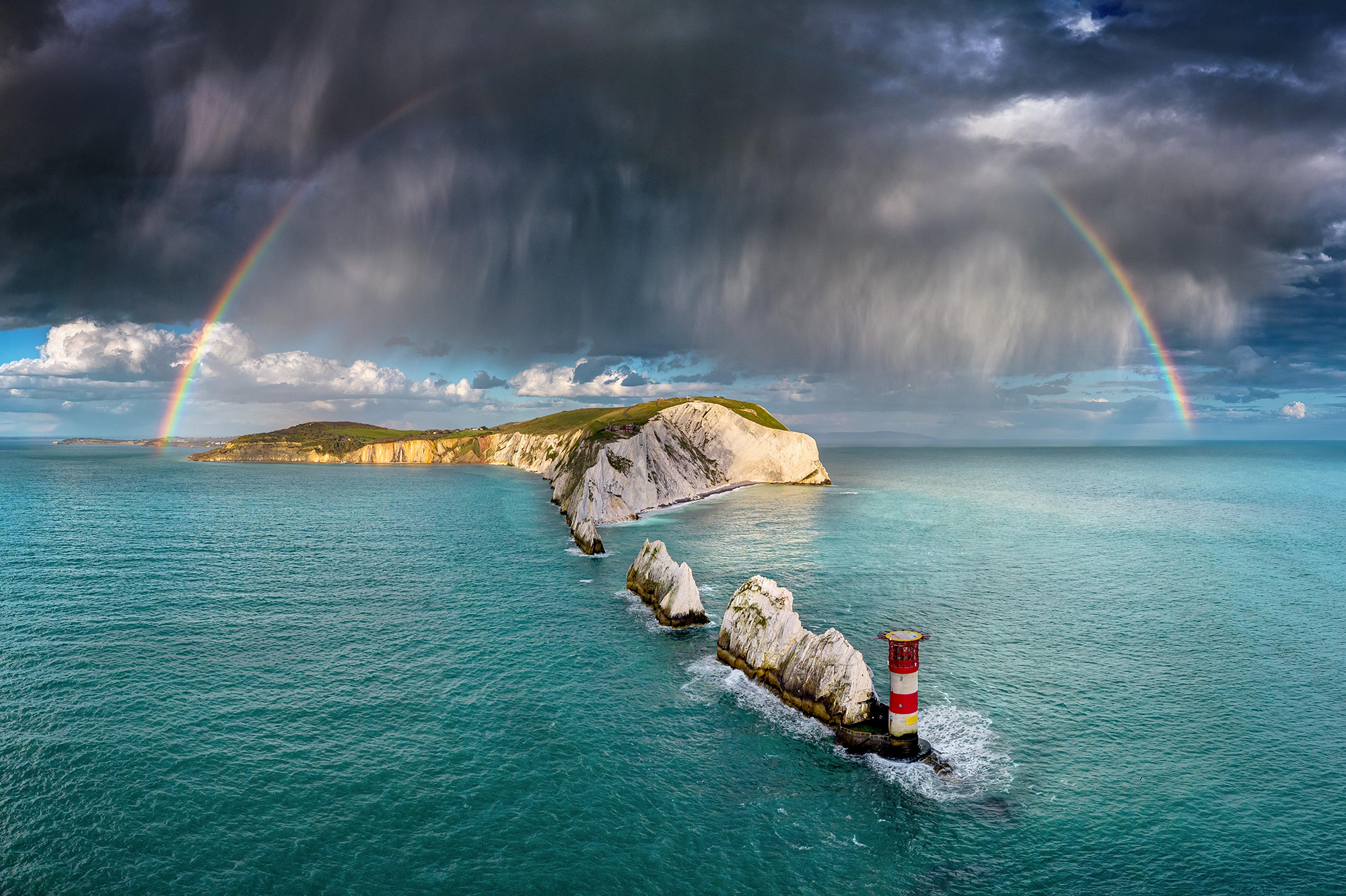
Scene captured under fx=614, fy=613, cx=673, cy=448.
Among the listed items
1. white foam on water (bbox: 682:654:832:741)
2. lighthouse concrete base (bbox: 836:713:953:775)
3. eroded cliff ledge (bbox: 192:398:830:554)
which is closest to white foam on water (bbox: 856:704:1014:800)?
lighthouse concrete base (bbox: 836:713:953:775)

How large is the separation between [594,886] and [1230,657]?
44.4m

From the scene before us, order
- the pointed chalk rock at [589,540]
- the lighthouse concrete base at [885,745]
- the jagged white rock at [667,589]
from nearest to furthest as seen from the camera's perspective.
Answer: the lighthouse concrete base at [885,745] < the jagged white rock at [667,589] < the pointed chalk rock at [589,540]

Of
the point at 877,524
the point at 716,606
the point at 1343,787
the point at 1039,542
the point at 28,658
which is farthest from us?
the point at 877,524

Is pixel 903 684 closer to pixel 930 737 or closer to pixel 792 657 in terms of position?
pixel 930 737

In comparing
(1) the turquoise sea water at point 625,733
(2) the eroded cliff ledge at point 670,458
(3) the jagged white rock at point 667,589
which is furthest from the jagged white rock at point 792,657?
(2) the eroded cliff ledge at point 670,458

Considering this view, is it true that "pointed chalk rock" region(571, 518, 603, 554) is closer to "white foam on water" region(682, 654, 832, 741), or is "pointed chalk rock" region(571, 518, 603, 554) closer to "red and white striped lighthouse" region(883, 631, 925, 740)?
"white foam on water" region(682, 654, 832, 741)

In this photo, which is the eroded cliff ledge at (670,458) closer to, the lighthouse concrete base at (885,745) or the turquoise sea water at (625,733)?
the turquoise sea water at (625,733)

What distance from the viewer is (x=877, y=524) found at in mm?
96500

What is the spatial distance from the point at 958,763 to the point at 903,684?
410cm

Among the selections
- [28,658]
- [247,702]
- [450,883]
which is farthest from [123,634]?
[450,883]

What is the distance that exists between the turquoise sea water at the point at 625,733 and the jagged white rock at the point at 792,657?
4.84 feet

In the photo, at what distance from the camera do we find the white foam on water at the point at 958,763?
86.1 feet

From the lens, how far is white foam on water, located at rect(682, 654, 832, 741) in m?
31.2

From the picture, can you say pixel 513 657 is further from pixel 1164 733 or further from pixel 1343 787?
pixel 1343 787
